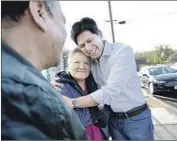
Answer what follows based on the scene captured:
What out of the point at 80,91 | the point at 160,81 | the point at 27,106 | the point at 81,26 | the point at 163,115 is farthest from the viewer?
the point at 160,81

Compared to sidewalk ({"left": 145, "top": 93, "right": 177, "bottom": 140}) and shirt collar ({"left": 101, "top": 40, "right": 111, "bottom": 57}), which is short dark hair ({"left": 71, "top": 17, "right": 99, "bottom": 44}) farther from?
sidewalk ({"left": 145, "top": 93, "right": 177, "bottom": 140})

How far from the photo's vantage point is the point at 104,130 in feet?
4.76

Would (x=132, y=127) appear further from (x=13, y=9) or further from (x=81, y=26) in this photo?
(x=13, y=9)

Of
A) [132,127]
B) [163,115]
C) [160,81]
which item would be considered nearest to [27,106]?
[132,127]

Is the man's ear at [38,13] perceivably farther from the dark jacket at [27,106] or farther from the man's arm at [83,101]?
the man's arm at [83,101]

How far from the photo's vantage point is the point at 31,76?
0.49m

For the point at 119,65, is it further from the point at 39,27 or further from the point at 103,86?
the point at 39,27

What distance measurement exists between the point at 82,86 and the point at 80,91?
3cm

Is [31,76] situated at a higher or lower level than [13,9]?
lower

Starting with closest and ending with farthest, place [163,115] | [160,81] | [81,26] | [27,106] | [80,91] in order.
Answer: [27,106] < [81,26] < [80,91] < [163,115] < [160,81]

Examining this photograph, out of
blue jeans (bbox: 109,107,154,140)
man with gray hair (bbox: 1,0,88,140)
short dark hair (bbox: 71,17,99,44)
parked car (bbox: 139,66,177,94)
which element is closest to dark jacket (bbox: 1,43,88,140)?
man with gray hair (bbox: 1,0,88,140)

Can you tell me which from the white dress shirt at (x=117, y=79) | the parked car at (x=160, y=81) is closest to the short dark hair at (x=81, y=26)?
the white dress shirt at (x=117, y=79)

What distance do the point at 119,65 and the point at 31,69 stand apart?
2.85ft

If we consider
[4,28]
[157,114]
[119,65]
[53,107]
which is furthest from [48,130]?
[157,114]
